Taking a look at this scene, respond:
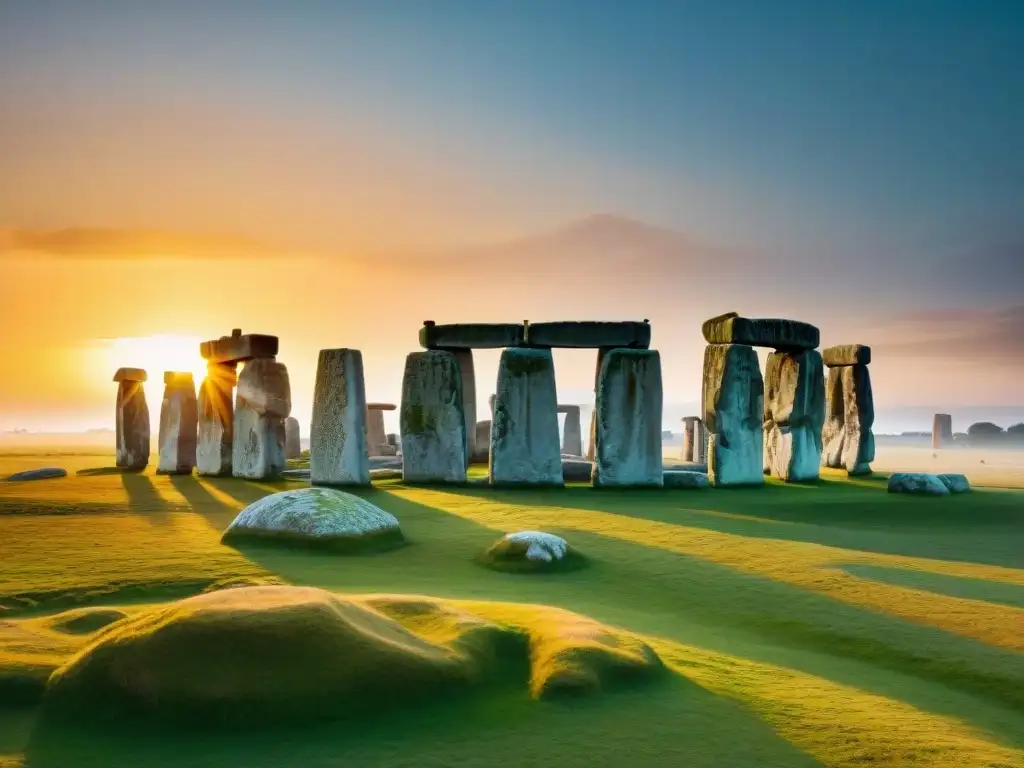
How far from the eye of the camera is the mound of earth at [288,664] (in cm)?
343

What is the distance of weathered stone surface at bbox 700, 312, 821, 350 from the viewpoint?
1448 cm

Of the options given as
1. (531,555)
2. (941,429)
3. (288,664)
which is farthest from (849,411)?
(941,429)

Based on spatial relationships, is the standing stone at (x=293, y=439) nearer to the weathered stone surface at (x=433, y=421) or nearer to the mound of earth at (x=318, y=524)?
the weathered stone surface at (x=433, y=421)

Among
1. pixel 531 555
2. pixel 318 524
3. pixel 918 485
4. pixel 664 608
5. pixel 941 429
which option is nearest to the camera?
pixel 664 608

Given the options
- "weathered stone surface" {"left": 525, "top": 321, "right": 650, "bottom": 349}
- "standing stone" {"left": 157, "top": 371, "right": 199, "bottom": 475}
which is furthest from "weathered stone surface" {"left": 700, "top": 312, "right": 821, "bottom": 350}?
"standing stone" {"left": 157, "top": 371, "right": 199, "bottom": 475}

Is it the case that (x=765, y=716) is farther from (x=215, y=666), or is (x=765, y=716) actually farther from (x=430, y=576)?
(x=430, y=576)

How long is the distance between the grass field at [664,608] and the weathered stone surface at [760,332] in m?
3.12

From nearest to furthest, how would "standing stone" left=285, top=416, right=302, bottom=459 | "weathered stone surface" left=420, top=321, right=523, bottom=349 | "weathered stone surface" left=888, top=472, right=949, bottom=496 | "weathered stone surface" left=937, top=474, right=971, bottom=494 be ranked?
"weathered stone surface" left=888, top=472, right=949, bottom=496 → "weathered stone surface" left=937, top=474, right=971, bottom=494 → "weathered stone surface" left=420, top=321, right=523, bottom=349 → "standing stone" left=285, top=416, right=302, bottom=459

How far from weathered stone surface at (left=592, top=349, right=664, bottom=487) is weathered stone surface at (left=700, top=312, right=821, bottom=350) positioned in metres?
1.64

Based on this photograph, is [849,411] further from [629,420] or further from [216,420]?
[216,420]

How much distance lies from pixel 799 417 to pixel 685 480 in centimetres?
306

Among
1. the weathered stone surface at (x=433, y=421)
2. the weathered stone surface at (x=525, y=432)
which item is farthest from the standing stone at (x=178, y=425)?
the weathered stone surface at (x=525, y=432)

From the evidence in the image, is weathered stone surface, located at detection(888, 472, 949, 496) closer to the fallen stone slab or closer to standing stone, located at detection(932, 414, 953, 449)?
the fallen stone slab

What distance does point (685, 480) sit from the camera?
45.3 feet
